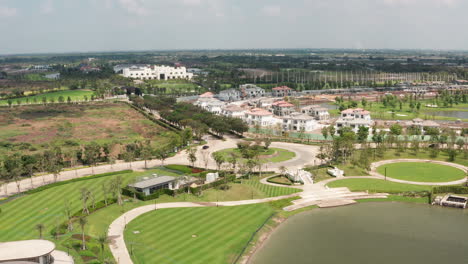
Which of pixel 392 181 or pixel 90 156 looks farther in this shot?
pixel 90 156

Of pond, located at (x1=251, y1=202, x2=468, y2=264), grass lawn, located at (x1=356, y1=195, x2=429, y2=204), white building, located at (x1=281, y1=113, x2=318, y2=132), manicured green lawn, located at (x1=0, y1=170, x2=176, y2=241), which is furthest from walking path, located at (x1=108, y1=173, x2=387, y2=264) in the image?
white building, located at (x1=281, y1=113, x2=318, y2=132)

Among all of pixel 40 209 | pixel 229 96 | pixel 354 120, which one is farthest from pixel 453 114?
pixel 40 209

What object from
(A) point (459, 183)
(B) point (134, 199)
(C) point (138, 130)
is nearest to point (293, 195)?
(B) point (134, 199)

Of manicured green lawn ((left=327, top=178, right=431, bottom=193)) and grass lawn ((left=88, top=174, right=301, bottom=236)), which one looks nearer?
grass lawn ((left=88, top=174, right=301, bottom=236))

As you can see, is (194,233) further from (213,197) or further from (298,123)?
(298,123)

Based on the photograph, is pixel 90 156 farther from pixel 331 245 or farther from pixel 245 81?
pixel 245 81

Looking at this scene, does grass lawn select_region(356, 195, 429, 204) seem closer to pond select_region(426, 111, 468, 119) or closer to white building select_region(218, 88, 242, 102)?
pond select_region(426, 111, 468, 119)
